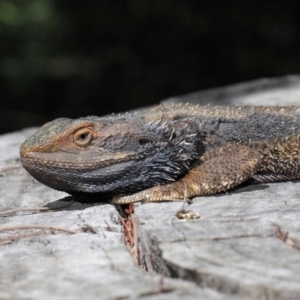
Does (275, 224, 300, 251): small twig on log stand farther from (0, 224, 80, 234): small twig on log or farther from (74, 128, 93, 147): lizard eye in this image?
(74, 128, 93, 147): lizard eye

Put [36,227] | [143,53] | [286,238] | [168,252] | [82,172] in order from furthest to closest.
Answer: [143,53], [82,172], [36,227], [286,238], [168,252]

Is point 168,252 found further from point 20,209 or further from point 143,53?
point 143,53

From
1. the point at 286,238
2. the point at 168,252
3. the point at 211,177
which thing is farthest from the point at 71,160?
the point at 286,238

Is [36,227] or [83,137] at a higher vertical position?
[83,137]

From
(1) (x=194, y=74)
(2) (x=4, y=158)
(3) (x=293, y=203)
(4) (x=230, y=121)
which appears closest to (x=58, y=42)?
(1) (x=194, y=74)

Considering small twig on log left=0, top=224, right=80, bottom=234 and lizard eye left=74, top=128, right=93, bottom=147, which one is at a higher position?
lizard eye left=74, top=128, right=93, bottom=147

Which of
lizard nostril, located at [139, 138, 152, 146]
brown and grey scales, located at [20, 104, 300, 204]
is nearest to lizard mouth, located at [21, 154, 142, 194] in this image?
brown and grey scales, located at [20, 104, 300, 204]

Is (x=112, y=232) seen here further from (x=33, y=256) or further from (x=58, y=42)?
(x=58, y=42)

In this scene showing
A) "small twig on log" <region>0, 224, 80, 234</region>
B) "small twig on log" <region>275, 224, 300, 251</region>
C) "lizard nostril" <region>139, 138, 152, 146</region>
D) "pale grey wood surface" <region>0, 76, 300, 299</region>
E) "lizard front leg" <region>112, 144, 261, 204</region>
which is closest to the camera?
"pale grey wood surface" <region>0, 76, 300, 299</region>
